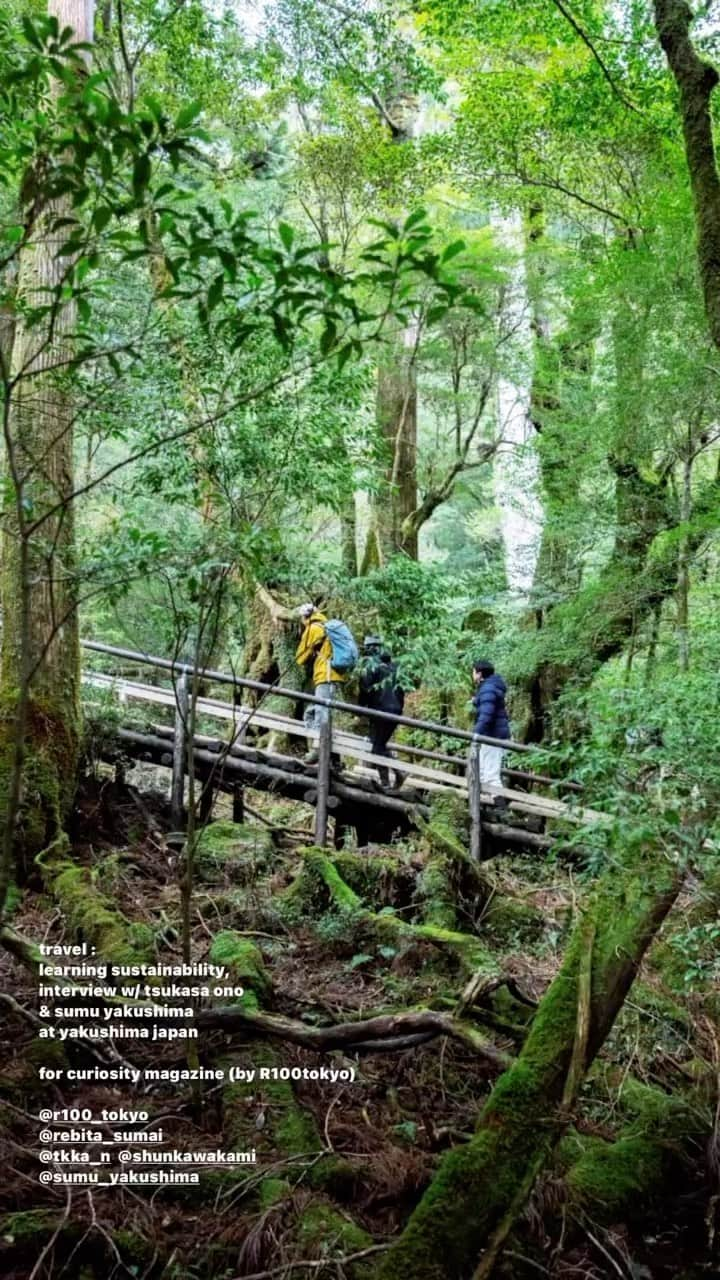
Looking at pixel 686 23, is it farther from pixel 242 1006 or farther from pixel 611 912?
pixel 242 1006

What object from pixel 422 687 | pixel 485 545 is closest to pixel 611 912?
pixel 422 687

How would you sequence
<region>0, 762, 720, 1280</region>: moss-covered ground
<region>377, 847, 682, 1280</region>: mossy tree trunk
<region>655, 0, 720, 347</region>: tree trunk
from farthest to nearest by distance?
<region>655, 0, 720, 347</region>: tree trunk
<region>0, 762, 720, 1280</region>: moss-covered ground
<region>377, 847, 682, 1280</region>: mossy tree trunk

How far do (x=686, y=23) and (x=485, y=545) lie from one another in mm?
12705

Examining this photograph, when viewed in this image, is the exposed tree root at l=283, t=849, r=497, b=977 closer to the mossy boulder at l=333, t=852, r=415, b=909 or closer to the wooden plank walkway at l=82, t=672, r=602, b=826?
the mossy boulder at l=333, t=852, r=415, b=909

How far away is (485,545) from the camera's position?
17672 mm

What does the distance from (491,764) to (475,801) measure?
0.53m

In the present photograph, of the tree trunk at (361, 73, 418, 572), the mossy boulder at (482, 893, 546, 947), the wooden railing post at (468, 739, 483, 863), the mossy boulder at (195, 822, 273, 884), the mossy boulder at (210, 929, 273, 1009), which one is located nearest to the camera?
the mossy boulder at (210, 929, 273, 1009)

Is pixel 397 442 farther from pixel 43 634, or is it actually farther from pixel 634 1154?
pixel 634 1154

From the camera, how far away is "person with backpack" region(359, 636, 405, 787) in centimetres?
950

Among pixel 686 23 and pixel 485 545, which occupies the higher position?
pixel 686 23

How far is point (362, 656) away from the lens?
10.1 metres

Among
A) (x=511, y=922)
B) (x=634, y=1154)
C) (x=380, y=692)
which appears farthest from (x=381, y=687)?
(x=634, y=1154)

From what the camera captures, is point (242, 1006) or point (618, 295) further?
point (618, 295)

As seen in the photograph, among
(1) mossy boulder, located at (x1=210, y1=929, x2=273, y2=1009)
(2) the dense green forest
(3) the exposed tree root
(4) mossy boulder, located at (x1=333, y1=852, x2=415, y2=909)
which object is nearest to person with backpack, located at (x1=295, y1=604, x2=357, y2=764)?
(2) the dense green forest
